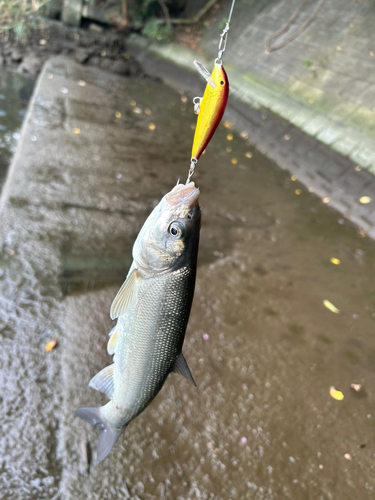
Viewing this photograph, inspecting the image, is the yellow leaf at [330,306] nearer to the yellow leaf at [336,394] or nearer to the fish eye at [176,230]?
the yellow leaf at [336,394]

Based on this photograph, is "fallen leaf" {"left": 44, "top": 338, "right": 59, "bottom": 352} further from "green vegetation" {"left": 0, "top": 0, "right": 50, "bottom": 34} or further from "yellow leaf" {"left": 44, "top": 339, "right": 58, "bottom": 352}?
"green vegetation" {"left": 0, "top": 0, "right": 50, "bottom": 34}

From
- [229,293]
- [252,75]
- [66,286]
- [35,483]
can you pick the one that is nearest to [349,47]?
[252,75]

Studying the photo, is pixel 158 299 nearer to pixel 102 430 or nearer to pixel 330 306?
pixel 102 430

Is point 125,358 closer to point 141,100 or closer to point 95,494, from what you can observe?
point 95,494

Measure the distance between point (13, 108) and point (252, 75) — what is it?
568cm

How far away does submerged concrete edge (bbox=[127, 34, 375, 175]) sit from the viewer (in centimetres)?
561

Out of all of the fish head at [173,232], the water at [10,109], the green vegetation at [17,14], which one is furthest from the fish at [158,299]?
the green vegetation at [17,14]

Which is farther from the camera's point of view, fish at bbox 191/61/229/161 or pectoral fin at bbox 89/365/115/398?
pectoral fin at bbox 89/365/115/398

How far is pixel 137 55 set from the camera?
11.8 meters

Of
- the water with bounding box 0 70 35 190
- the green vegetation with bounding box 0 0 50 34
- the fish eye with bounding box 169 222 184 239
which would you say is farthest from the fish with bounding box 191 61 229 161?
the green vegetation with bounding box 0 0 50 34

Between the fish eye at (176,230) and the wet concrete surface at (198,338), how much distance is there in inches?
57.2

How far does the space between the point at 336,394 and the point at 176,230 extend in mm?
2131

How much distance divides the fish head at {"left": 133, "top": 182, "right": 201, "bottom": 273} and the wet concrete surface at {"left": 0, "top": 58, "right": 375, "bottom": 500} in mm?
1333

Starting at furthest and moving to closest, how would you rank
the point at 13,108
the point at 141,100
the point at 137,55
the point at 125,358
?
the point at 137,55 → the point at 141,100 → the point at 13,108 → the point at 125,358
